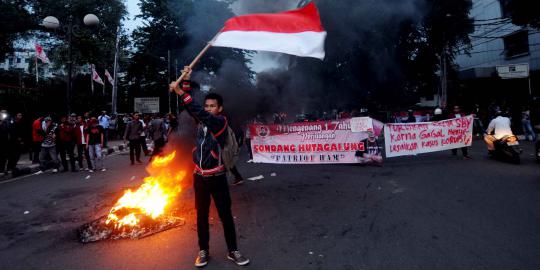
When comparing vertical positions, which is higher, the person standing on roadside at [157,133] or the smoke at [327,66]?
the smoke at [327,66]

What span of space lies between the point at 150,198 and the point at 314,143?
475 centimetres

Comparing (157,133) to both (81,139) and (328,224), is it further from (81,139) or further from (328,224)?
(328,224)

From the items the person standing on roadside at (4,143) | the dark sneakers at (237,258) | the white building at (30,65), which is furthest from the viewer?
the white building at (30,65)

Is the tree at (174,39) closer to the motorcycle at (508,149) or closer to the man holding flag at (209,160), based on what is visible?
the motorcycle at (508,149)

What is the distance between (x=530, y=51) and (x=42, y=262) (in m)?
28.9

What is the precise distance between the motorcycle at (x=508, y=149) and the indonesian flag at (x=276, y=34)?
690 centimetres

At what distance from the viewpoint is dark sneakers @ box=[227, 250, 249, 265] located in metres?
3.33

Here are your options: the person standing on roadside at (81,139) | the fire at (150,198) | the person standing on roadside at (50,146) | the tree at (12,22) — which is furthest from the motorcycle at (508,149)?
the tree at (12,22)

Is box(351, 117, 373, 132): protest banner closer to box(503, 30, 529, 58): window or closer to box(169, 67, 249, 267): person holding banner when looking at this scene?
box(169, 67, 249, 267): person holding banner

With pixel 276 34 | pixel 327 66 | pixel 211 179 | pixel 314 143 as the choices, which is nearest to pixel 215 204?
pixel 211 179

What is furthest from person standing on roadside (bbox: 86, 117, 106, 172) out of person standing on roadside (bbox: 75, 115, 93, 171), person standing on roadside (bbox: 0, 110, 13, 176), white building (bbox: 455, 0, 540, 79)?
white building (bbox: 455, 0, 540, 79)

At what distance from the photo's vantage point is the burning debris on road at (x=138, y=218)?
433 cm

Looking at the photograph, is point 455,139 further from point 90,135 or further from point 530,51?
point 530,51

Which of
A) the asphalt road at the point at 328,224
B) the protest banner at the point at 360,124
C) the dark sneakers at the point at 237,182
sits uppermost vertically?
the protest banner at the point at 360,124
